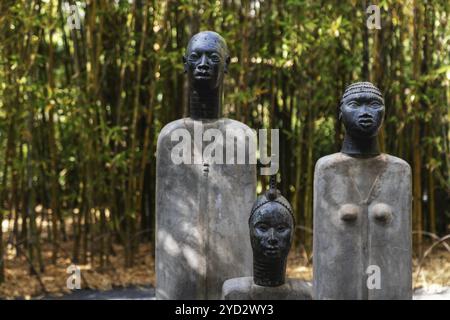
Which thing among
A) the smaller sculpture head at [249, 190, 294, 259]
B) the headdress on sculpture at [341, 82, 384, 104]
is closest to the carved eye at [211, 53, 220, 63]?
the headdress on sculpture at [341, 82, 384, 104]

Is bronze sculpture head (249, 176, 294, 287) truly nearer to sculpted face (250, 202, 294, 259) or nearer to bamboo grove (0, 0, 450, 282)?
sculpted face (250, 202, 294, 259)

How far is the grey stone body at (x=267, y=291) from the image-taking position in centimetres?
407

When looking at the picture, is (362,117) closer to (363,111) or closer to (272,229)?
(363,111)

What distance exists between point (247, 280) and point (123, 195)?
11.0 ft

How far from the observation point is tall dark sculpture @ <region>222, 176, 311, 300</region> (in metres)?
4.02

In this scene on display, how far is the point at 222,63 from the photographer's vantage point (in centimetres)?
483

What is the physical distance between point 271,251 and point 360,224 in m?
0.59

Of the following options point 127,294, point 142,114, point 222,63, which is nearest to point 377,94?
point 222,63

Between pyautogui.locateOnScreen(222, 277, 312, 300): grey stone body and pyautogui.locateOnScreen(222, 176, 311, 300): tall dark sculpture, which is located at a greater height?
pyautogui.locateOnScreen(222, 176, 311, 300): tall dark sculpture

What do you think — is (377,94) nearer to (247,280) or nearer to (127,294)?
(247,280)

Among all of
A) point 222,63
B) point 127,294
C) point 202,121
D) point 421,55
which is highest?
point 421,55

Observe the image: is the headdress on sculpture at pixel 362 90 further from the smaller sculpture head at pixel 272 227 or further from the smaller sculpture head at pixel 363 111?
the smaller sculpture head at pixel 272 227

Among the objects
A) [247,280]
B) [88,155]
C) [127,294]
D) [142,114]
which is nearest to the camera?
[247,280]

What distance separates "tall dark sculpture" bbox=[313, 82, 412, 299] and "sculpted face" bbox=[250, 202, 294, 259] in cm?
37
